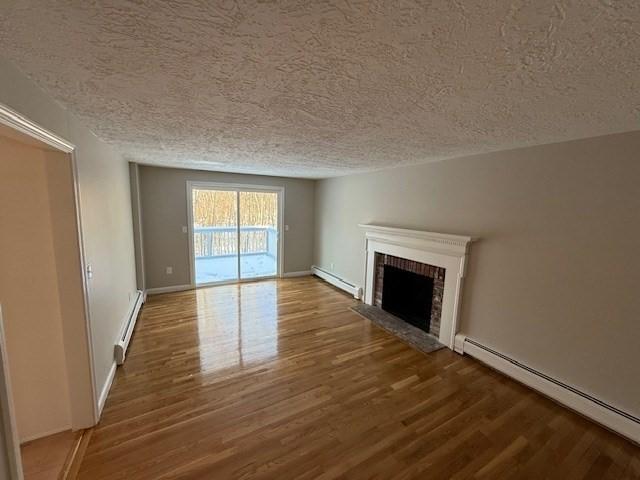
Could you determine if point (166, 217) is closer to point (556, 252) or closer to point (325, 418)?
point (325, 418)

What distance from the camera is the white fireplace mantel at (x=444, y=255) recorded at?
8.83 ft

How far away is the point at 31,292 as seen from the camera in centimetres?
151

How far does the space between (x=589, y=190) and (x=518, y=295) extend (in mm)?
985

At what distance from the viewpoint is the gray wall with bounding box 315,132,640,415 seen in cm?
175

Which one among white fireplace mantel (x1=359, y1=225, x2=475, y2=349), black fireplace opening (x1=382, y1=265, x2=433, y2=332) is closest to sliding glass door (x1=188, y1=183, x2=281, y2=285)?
black fireplace opening (x1=382, y1=265, x2=433, y2=332)

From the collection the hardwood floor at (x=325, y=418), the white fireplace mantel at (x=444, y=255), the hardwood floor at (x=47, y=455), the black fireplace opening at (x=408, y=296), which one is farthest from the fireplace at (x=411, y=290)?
the hardwood floor at (x=47, y=455)

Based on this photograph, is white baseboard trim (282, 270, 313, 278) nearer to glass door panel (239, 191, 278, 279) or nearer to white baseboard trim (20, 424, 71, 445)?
glass door panel (239, 191, 278, 279)

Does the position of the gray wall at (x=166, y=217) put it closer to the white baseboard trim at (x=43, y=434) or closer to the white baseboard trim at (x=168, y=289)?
the white baseboard trim at (x=168, y=289)

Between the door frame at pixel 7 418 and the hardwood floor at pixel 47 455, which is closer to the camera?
the door frame at pixel 7 418

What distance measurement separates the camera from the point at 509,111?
142 cm

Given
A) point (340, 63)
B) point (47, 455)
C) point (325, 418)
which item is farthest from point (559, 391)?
point (47, 455)

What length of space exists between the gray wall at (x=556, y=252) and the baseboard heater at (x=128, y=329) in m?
3.45

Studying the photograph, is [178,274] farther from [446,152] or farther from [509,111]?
[509,111]

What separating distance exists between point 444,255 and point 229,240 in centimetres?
395
